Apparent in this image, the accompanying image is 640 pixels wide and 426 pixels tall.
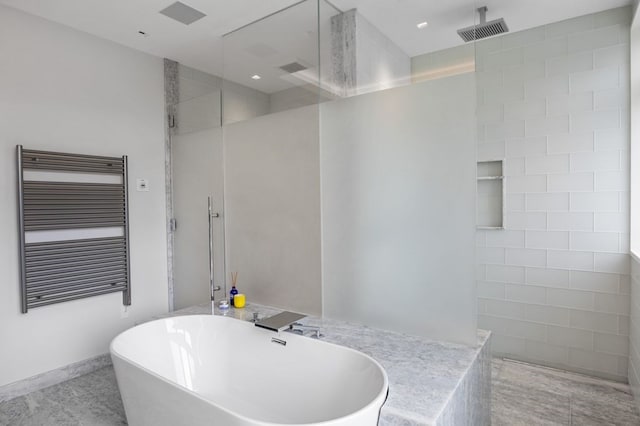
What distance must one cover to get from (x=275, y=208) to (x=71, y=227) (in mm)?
1667

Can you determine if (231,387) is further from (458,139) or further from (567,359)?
(567,359)

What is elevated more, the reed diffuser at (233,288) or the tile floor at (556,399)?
the reed diffuser at (233,288)

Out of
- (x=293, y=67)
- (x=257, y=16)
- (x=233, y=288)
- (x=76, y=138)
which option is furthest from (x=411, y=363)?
(x=76, y=138)

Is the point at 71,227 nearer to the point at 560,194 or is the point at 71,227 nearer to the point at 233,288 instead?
the point at 233,288

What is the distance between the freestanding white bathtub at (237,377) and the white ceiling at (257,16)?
Answer: 6.61 feet

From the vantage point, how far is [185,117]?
3779mm

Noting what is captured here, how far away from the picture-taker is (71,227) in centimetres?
306

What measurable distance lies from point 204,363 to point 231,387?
27cm

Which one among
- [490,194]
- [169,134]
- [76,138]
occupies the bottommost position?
[490,194]

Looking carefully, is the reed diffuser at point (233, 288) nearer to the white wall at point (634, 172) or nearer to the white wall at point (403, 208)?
the white wall at point (403, 208)

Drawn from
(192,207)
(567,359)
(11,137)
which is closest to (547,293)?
(567,359)

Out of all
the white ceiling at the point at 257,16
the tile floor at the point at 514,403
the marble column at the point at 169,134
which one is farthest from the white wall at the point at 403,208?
the marble column at the point at 169,134

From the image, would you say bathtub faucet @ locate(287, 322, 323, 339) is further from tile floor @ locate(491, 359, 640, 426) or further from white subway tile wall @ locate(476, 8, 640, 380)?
white subway tile wall @ locate(476, 8, 640, 380)

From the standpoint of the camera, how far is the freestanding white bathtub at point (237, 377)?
5.54 ft
